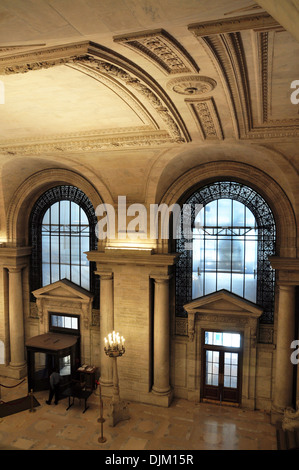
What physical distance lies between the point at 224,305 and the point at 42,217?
7398 mm

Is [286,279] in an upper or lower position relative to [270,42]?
lower

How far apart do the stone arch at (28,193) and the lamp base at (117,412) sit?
21.1 feet

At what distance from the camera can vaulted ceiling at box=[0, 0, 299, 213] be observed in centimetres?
383

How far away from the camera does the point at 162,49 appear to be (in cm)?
459

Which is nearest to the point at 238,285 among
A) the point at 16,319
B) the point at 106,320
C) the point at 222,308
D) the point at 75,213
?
the point at 222,308

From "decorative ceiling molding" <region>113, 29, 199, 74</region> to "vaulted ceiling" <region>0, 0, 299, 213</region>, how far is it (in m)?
0.02

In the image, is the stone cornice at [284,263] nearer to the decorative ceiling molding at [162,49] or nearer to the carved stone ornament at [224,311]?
the carved stone ornament at [224,311]

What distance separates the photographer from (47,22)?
12.7 feet

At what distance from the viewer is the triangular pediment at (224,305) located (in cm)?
1088

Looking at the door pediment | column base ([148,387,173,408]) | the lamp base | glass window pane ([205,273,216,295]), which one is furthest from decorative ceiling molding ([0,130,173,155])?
column base ([148,387,173,408])

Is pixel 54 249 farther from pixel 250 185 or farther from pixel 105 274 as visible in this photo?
pixel 250 185

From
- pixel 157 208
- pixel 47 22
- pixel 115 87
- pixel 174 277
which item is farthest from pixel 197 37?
pixel 174 277
